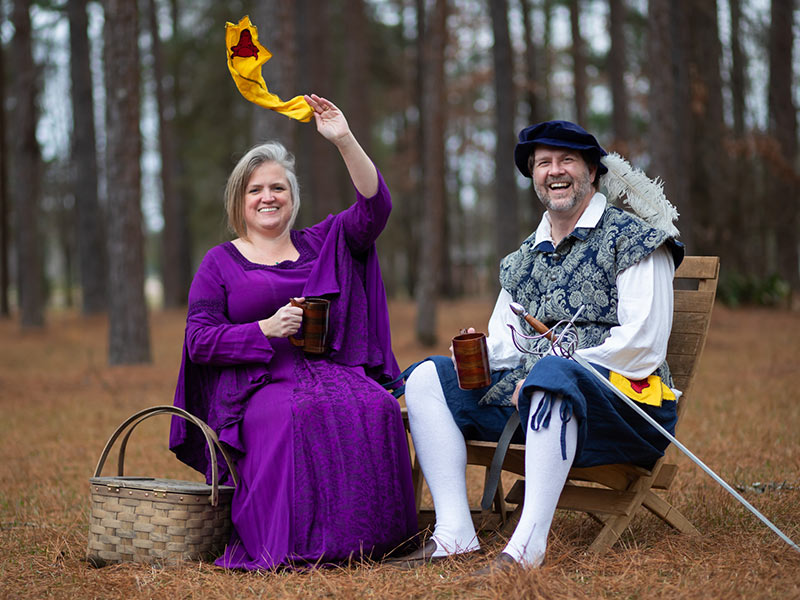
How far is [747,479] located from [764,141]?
13312 mm

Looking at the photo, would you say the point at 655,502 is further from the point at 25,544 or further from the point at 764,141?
the point at 764,141

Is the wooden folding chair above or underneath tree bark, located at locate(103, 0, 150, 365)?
underneath

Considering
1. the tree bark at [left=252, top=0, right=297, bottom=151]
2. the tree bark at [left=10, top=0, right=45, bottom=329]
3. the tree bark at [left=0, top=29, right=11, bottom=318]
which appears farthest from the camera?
the tree bark at [left=0, top=29, right=11, bottom=318]

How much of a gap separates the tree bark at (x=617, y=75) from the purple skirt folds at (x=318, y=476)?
47.6 ft

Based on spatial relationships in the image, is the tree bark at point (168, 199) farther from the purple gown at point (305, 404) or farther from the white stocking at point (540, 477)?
the white stocking at point (540, 477)

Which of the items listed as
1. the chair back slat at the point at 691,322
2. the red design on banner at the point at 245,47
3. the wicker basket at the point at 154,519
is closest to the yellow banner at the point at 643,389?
the chair back slat at the point at 691,322

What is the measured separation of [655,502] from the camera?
152 inches

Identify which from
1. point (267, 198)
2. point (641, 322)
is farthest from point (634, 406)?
point (267, 198)

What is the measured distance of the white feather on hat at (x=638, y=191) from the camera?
3855mm

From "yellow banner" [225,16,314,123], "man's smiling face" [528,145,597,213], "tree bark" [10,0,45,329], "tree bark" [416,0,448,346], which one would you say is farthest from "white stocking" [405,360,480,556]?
"tree bark" [10,0,45,329]

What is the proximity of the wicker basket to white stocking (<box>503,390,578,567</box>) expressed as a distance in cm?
125

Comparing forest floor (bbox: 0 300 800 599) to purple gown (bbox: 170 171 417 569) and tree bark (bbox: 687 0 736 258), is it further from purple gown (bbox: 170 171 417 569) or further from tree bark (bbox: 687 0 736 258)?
tree bark (bbox: 687 0 736 258)

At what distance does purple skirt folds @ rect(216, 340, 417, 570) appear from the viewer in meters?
3.67

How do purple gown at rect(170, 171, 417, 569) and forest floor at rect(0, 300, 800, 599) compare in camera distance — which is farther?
purple gown at rect(170, 171, 417, 569)
